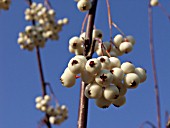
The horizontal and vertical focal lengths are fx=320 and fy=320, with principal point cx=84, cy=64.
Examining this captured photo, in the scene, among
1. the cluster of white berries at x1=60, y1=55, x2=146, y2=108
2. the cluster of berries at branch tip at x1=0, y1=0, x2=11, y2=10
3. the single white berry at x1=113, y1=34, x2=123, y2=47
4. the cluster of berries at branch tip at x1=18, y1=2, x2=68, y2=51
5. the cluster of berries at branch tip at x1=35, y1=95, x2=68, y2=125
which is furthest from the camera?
the cluster of berries at branch tip at x1=18, y1=2, x2=68, y2=51

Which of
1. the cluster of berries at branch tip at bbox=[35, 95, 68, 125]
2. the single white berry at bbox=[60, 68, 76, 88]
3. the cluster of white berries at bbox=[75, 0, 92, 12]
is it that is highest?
the cluster of berries at branch tip at bbox=[35, 95, 68, 125]

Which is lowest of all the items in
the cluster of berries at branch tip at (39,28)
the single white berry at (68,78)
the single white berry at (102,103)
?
the single white berry at (102,103)

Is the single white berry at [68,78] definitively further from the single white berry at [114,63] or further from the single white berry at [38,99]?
the single white berry at [38,99]

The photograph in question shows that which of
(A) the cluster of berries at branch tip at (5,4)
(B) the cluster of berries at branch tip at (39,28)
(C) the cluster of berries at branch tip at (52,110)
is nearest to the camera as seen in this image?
(A) the cluster of berries at branch tip at (5,4)

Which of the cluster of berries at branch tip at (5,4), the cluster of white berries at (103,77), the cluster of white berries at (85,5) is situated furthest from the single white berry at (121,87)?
the cluster of berries at branch tip at (5,4)

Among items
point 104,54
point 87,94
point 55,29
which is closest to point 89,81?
point 87,94

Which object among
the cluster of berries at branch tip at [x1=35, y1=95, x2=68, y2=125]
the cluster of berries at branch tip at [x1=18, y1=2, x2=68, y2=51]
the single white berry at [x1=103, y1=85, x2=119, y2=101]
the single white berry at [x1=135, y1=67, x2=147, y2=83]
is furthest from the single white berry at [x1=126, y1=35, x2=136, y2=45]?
the cluster of berries at branch tip at [x1=18, y1=2, x2=68, y2=51]

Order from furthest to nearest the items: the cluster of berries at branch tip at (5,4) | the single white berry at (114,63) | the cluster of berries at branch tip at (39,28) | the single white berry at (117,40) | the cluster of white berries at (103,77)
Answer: the cluster of berries at branch tip at (39,28) → the cluster of berries at branch tip at (5,4) → the single white berry at (117,40) → the single white berry at (114,63) → the cluster of white berries at (103,77)

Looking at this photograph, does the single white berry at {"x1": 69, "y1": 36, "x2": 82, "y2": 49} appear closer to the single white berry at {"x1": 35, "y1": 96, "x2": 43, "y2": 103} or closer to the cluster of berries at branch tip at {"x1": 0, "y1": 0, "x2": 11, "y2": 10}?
the cluster of berries at branch tip at {"x1": 0, "y1": 0, "x2": 11, "y2": 10}
